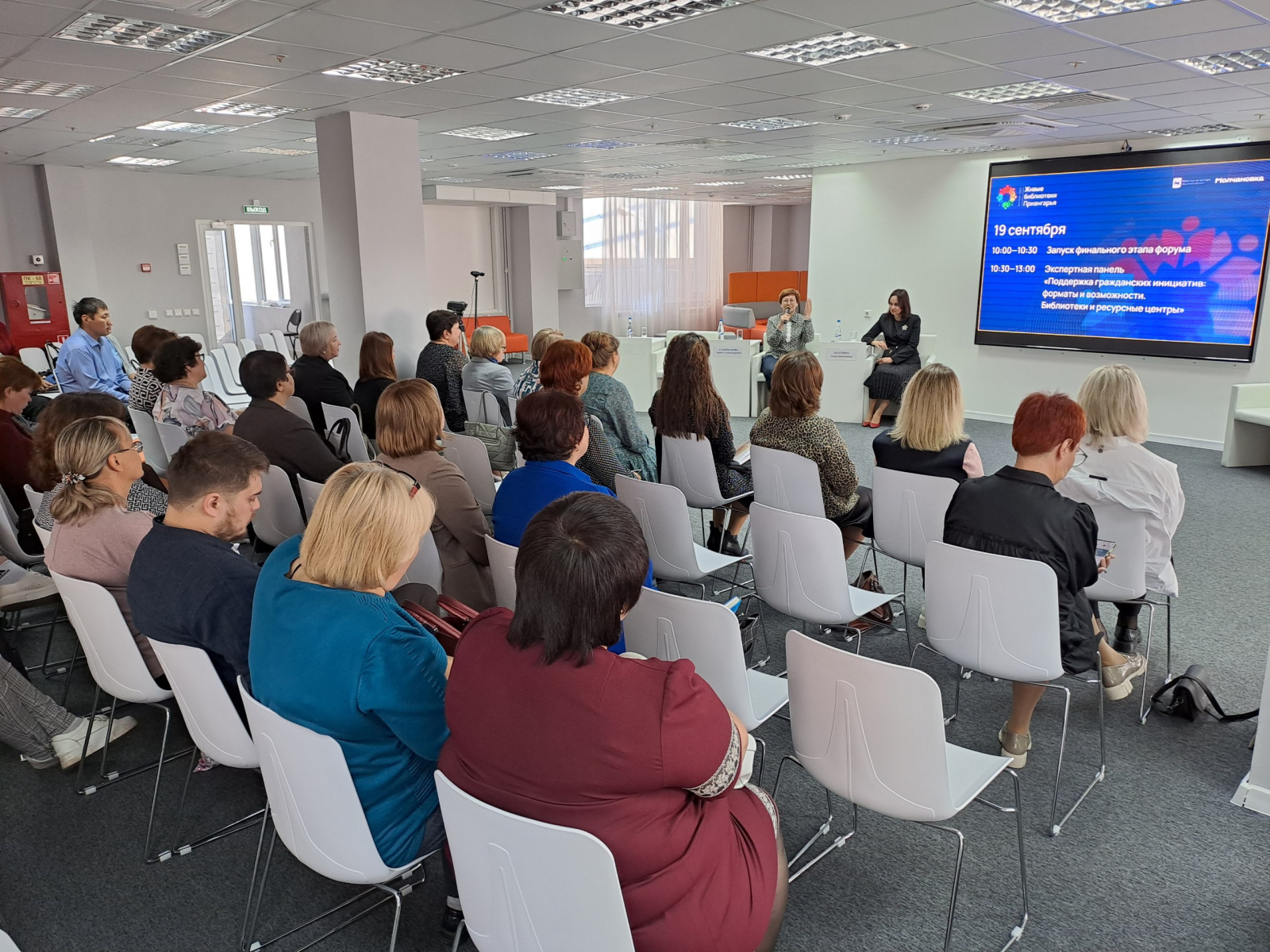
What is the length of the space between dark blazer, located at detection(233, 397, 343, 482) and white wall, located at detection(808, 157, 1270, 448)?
325 inches

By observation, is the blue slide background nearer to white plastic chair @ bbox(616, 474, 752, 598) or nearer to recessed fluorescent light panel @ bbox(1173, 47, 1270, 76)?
Result: recessed fluorescent light panel @ bbox(1173, 47, 1270, 76)

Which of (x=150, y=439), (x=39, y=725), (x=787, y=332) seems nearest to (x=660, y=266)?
(x=787, y=332)

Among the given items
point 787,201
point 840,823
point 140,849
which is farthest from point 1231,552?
point 787,201

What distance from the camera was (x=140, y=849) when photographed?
2.78 m

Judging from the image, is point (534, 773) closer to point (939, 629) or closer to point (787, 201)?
point (939, 629)

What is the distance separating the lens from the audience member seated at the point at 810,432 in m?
4.24

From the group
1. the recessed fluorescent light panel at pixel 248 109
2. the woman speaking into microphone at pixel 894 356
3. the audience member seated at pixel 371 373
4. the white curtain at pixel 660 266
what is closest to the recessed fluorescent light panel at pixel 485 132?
the recessed fluorescent light panel at pixel 248 109

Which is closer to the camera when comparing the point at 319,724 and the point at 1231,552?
the point at 319,724

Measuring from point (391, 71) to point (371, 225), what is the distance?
70.9 inches

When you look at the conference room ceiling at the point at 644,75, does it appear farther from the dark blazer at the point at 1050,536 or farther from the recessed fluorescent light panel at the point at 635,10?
the dark blazer at the point at 1050,536

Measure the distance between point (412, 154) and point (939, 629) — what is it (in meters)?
6.51

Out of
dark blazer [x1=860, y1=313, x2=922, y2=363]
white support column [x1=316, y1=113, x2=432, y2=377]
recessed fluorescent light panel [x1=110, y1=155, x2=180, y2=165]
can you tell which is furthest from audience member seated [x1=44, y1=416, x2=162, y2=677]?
recessed fluorescent light panel [x1=110, y1=155, x2=180, y2=165]

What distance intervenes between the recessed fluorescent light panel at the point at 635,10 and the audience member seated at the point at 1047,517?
261 cm

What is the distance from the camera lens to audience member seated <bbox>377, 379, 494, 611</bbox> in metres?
3.45
